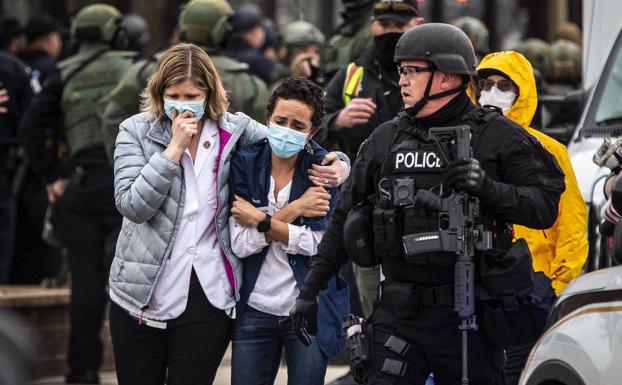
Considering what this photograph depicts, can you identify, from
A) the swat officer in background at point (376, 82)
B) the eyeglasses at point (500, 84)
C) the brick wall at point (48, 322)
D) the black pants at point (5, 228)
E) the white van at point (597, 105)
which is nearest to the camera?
the eyeglasses at point (500, 84)

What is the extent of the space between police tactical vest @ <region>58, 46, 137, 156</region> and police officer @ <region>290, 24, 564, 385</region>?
190 inches

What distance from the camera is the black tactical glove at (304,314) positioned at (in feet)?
19.8

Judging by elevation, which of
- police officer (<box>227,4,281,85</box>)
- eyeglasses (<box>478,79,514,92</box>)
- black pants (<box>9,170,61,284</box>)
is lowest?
black pants (<box>9,170,61,284</box>)

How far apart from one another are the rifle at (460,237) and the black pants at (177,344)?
1076 millimetres

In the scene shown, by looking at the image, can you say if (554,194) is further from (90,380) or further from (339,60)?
(90,380)

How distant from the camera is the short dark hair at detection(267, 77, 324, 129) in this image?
6648mm

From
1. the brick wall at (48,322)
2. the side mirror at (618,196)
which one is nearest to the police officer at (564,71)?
the brick wall at (48,322)

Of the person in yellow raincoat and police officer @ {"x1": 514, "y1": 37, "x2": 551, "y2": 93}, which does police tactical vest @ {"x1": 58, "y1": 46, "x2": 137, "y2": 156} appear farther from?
police officer @ {"x1": 514, "y1": 37, "x2": 551, "y2": 93}

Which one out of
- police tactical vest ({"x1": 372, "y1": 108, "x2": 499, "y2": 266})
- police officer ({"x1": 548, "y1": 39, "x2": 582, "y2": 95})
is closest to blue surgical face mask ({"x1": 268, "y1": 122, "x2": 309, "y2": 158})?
police tactical vest ({"x1": 372, "y1": 108, "x2": 499, "y2": 266})

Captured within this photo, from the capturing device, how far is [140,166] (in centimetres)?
653

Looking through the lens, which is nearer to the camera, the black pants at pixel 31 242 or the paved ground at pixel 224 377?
the paved ground at pixel 224 377

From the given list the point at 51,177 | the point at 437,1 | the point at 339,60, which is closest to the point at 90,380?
the point at 51,177

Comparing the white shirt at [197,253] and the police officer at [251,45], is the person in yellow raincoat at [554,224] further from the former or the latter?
the police officer at [251,45]

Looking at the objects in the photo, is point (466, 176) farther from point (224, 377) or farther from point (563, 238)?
point (224, 377)
